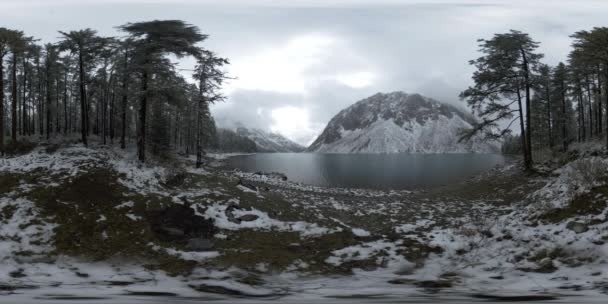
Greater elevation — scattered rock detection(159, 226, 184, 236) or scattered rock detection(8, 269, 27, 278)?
scattered rock detection(159, 226, 184, 236)

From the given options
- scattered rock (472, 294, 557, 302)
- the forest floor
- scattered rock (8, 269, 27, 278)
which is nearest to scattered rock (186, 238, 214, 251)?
the forest floor

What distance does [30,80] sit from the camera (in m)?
45.7

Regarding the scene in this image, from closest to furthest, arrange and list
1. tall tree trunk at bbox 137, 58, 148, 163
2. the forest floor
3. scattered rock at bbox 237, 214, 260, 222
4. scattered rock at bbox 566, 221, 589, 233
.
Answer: the forest floor, scattered rock at bbox 566, 221, 589, 233, scattered rock at bbox 237, 214, 260, 222, tall tree trunk at bbox 137, 58, 148, 163

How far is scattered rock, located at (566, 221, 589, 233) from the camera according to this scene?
9.64 meters

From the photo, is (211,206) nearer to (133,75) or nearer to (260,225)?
(260,225)

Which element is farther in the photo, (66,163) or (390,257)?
(66,163)

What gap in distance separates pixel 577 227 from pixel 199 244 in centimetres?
1194

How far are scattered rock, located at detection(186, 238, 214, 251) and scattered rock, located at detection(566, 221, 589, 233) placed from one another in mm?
11380

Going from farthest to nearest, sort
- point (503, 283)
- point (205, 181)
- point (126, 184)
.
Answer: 1. point (205, 181)
2. point (126, 184)
3. point (503, 283)

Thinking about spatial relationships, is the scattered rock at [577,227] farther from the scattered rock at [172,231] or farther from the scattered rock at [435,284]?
the scattered rock at [172,231]

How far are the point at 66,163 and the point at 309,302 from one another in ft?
54.2

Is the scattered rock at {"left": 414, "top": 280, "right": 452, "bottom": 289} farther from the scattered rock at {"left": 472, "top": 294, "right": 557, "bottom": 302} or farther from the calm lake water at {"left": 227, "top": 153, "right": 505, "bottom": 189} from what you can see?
the calm lake water at {"left": 227, "top": 153, "right": 505, "bottom": 189}

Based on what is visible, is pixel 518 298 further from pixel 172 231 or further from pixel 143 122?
pixel 143 122

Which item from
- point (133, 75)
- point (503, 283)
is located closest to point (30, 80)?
point (133, 75)
